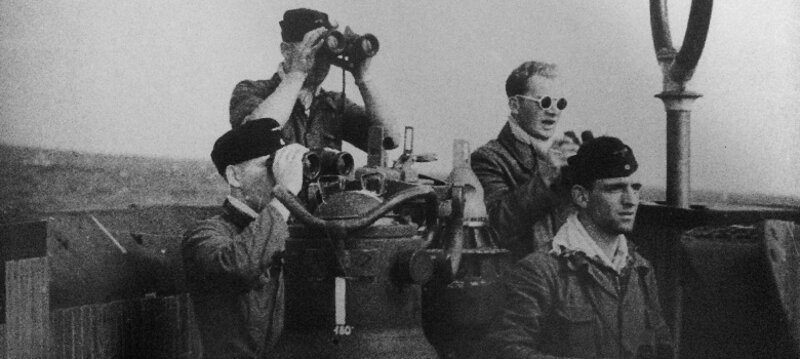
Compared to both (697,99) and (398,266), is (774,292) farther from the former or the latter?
(398,266)

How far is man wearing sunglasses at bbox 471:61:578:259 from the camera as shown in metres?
2.38

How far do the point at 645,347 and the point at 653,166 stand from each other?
77 cm

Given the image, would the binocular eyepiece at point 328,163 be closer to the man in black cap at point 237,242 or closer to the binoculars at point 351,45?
the man in black cap at point 237,242

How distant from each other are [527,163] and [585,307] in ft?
1.82

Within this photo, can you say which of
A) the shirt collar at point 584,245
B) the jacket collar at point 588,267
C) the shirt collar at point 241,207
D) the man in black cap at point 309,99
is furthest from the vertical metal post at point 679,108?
the shirt collar at point 241,207

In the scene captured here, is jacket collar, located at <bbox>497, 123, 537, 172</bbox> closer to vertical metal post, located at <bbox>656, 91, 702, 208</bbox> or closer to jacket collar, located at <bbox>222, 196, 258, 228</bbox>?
vertical metal post, located at <bbox>656, 91, 702, 208</bbox>

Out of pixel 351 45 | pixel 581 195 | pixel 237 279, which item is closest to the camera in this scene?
pixel 237 279

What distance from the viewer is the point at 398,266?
5.85ft

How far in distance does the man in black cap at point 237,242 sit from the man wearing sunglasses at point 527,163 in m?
0.73

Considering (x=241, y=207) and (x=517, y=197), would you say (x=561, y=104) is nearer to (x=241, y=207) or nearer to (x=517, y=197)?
(x=517, y=197)

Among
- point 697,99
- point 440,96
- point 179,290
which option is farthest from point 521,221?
point 179,290

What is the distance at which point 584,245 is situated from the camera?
2.27m

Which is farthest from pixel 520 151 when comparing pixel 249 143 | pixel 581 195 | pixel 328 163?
pixel 249 143

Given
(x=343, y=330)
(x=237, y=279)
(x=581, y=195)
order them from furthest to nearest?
(x=581, y=195) → (x=237, y=279) → (x=343, y=330)
